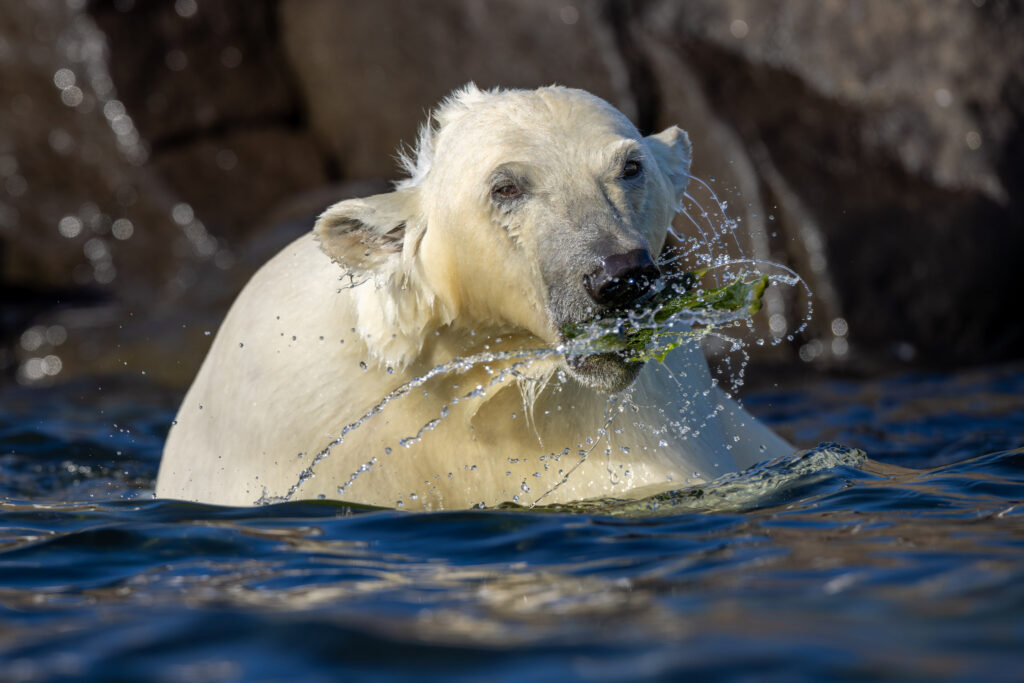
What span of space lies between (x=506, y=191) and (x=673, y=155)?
0.74 m

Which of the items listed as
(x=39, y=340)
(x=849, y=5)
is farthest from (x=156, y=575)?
(x=849, y=5)

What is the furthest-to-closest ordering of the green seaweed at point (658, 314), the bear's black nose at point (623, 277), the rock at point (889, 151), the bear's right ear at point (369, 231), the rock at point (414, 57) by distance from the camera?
the rock at point (414, 57), the rock at point (889, 151), the bear's right ear at point (369, 231), the green seaweed at point (658, 314), the bear's black nose at point (623, 277)

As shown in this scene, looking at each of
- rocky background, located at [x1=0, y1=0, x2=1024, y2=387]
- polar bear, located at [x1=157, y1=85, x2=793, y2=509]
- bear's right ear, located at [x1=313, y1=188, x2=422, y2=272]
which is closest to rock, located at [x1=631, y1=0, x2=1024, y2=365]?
rocky background, located at [x1=0, y1=0, x2=1024, y2=387]

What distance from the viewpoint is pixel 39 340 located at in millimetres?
9883

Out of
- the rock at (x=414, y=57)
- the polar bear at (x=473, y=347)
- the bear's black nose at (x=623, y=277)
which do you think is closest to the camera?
the bear's black nose at (x=623, y=277)

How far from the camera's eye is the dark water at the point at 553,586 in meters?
2.40

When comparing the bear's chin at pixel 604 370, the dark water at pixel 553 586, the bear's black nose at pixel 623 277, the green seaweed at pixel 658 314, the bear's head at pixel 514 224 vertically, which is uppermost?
the bear's head at pixel 514 224

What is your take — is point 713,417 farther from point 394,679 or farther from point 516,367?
point 394,679

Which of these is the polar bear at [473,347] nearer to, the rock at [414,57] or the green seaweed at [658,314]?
the green seaweed at [658,314]

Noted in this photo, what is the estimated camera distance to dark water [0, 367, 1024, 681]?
7.88 ft

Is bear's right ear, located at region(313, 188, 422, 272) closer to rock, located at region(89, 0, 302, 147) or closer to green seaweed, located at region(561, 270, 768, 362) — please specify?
green seaweed, located at region(561, 270, 768, 362)

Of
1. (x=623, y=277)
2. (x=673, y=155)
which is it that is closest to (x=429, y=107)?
(x=673, y=155)

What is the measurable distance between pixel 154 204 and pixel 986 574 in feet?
31.0

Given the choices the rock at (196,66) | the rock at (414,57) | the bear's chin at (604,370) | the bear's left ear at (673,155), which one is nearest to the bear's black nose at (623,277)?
the bear's chin at (604,370)
